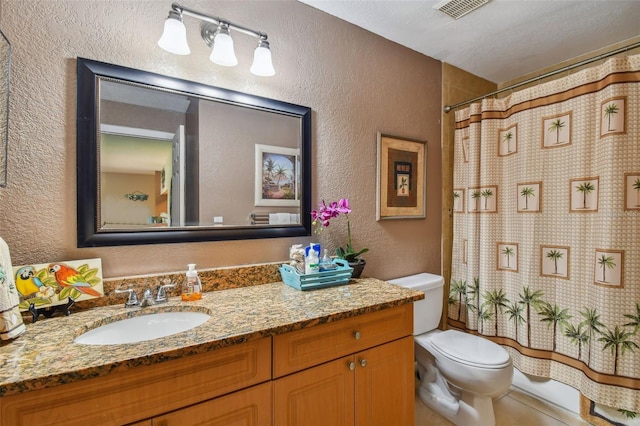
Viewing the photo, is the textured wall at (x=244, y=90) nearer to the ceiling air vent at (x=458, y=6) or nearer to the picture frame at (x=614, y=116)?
the ceiling air vent at (x=458, y=6)

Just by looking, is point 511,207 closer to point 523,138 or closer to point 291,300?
point 523,138

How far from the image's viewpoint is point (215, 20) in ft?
4.17

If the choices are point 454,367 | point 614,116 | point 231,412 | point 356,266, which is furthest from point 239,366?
point 614,116

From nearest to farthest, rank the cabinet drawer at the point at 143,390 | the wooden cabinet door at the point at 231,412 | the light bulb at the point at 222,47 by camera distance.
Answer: the cabinet drawer at the point at 143,390 → the wooden cabinet door at the point at 231,412 → the light bulb at the point at 222,47

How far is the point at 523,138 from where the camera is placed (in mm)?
1812

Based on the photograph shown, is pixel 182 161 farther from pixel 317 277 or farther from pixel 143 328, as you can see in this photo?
pixel 317 277

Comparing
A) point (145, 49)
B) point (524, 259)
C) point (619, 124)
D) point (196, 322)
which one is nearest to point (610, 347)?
point (524, 259)

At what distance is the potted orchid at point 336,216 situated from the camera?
61.4 inches

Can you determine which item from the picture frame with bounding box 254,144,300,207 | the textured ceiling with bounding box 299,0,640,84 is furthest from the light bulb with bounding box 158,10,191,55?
the textured ceiling with bounding box 299,0,640,84

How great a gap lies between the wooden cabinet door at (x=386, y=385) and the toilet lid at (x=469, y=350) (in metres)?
0.39

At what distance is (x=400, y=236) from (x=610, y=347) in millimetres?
1162

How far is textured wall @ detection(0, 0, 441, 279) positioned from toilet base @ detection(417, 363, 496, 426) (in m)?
0.67

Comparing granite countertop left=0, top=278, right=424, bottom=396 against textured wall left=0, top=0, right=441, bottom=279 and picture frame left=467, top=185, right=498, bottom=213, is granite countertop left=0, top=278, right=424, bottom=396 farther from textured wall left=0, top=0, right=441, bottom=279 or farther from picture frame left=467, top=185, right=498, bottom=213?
picture frame left=467, top=185, right=498, bottom=213

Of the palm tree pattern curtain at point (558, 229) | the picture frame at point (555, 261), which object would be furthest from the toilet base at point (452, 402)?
the picture frame at point (555, 261)
